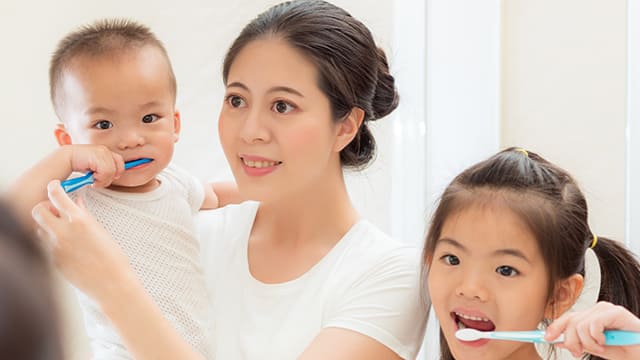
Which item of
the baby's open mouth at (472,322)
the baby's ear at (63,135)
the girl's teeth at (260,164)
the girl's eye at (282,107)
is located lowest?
the baby's open mouth at (472,322)

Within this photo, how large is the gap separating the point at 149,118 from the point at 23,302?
0.80m

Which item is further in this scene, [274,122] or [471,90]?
[471,90]

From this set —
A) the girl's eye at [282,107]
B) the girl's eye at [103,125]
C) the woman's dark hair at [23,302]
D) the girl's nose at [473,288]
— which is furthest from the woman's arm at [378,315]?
the woman's dark hair at [23,302]

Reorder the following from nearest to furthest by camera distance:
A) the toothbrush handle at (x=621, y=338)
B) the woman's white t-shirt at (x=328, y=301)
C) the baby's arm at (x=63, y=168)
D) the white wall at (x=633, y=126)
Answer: the toothbrush handle at (x=621, y=338) < the baby's arm at (x=63, y=168) < the woman's white t-shirt at (x=328, y=301) < the white wall at (x=633, y=126)

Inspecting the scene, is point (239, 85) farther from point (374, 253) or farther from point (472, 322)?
point (472, 322)

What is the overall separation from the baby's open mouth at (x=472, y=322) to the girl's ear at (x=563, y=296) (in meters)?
0.08

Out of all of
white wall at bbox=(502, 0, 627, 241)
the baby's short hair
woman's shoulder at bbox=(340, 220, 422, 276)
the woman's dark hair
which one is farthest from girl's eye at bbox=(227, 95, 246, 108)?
the woman's dark hair

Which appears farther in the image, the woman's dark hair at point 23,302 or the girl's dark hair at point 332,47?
the girl's dark hair at point 332,47

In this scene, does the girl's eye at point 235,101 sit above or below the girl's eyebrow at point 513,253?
above

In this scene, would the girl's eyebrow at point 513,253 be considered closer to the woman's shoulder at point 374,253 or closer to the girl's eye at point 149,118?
the woman's shoulder at point 374,253

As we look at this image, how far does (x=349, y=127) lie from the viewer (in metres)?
1.10

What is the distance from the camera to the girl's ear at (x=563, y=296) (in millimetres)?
983

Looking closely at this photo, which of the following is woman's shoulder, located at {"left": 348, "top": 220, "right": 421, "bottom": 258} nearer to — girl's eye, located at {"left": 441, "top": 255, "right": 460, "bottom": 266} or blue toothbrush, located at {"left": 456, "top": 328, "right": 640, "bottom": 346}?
girl's eye, located at {"left": 441, "top": 255, "right": 460, "bottom": 266}

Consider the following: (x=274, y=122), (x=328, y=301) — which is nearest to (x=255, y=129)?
(x=274, y=122)
